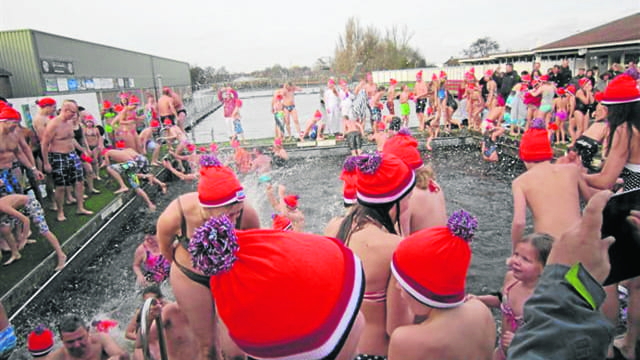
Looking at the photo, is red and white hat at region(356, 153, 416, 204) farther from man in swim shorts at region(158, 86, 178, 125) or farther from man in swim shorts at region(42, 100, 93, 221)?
man in swim shorts at region(158, 86, 178, 125)

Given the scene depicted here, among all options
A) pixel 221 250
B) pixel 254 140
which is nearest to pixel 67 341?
pixel 221 250

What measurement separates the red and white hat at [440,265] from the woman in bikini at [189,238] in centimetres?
136

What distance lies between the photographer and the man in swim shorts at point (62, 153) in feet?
22.2

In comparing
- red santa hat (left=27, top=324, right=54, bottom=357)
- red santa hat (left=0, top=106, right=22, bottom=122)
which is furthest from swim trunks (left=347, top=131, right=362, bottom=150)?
red santa hat (left=27, top=324, right=54, bottom=357)

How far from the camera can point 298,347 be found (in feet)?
4.05

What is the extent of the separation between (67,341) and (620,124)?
461 centimetres

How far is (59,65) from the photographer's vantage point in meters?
15.1

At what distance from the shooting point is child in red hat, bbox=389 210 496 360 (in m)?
1.82

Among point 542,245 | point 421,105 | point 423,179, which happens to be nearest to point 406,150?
point 423,179

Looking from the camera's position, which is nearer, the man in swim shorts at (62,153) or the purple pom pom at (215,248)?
the purple pom pom at (215,248)

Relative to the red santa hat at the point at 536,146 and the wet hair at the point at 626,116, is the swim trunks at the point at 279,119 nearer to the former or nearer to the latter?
the red santa hat at the point at 536,146

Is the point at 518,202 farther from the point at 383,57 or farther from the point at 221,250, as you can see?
the point at 383,57

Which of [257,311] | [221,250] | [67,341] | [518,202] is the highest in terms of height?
[221,250]

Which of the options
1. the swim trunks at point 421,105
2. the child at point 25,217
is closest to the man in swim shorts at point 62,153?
the child at point 25,217
